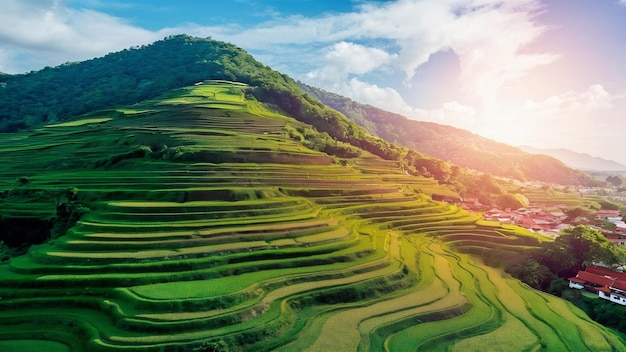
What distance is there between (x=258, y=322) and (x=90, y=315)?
6520 mm

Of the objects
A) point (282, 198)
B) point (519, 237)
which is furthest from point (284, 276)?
point (519, 237)

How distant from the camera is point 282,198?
28891 mm

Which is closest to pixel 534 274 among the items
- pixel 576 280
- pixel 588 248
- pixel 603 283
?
pixel 576 280

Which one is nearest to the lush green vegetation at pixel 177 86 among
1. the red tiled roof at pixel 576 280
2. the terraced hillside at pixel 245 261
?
the terraced hillside at pixel 245 261

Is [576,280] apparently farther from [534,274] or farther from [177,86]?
[177,86]

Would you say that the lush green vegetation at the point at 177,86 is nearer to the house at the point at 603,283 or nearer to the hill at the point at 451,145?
Result: the house at the point at 603,283

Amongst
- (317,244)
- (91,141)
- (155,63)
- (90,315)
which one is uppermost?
(155,63)

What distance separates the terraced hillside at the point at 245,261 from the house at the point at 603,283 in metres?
2.86

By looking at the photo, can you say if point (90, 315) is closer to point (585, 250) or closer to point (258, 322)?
point (258, 322)

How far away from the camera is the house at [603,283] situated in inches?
877

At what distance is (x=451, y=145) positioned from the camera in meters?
151

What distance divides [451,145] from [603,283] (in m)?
134

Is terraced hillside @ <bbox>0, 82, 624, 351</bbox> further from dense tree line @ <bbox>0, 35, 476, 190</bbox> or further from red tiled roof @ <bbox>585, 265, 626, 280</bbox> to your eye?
dense tree line @ <bbox>0, 35, 476, 190</bbox>

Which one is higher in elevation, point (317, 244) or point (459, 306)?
point (317, 244)
